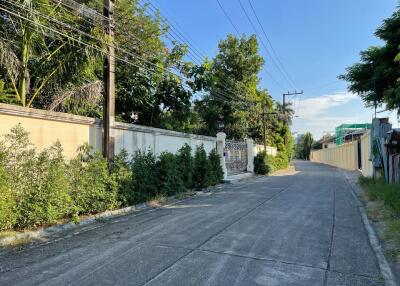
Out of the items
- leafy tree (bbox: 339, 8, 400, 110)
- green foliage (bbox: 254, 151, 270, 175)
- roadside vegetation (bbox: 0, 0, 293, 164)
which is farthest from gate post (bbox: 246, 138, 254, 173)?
leafy tree (bbox: 339, 8, 400, 110)

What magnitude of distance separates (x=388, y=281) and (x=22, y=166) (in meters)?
6.73

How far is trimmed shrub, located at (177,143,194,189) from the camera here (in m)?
13.9

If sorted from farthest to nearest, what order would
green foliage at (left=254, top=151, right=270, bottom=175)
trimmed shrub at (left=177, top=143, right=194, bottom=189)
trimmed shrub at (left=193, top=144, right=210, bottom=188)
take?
green foliage at (left=254, top=151, right=270, bottom=175) → trimmed shrub at (left=193, top=144, right=210, bottom=188) → trimmed shrub at (left=177, top=143, right=194, bottom=189)

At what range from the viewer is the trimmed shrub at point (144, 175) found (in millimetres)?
10828

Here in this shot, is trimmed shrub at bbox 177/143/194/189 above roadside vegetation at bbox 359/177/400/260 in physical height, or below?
above

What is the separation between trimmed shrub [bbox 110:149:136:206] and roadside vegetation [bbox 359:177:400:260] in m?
6.56

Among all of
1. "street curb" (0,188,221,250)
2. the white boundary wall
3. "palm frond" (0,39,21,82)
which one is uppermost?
"palm frond" (0,39,21,82)

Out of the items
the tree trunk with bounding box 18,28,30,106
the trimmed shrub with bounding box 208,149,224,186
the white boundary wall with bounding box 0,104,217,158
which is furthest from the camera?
the trimmed shrub with bounding box 208,149,224,186

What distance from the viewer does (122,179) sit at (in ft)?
32.7

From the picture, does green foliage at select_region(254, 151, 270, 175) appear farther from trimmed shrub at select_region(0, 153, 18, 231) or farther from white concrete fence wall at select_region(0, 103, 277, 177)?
trimmed shrub at select_region(0, 153, 18, 231)

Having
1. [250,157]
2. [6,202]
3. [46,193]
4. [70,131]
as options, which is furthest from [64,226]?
[250,157]

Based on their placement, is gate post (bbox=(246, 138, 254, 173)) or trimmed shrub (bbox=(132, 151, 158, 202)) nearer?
trimmed shrub (bbox=(132, 151, 158, 202))

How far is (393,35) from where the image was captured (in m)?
13.4

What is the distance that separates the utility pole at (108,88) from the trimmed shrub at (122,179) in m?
0.29
